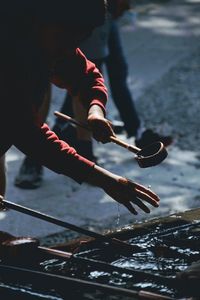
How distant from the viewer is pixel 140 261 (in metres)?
3.61

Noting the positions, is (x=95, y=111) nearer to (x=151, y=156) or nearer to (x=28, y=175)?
(x=151, y=156)

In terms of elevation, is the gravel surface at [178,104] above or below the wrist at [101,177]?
above

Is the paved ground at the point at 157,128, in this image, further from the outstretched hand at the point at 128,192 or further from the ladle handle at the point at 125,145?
the outstretched hand at the point at 128,192

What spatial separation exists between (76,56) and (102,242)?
1.26 meters

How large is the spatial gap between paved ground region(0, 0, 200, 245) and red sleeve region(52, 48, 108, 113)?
159 centimetres

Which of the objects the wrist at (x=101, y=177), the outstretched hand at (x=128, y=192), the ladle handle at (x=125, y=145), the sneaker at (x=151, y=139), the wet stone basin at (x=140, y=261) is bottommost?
the wet stone basin at (x=140, y=261)

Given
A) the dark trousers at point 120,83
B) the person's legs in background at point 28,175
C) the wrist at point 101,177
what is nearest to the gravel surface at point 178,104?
the dark trousers at point 120,83

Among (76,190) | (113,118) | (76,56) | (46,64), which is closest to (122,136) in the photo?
(113,118)

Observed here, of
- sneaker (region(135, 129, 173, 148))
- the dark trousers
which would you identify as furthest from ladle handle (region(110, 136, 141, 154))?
the dark trousers

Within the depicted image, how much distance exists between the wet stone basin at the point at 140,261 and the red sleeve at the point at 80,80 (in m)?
0.84

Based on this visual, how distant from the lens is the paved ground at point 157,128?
21.4 feet

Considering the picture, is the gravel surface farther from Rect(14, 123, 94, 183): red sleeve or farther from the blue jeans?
Rect(14, 123, 94, 183): red sleeve

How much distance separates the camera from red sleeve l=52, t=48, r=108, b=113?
463 centimetres

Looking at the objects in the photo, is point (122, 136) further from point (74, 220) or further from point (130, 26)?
point (130, 26)
